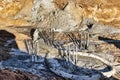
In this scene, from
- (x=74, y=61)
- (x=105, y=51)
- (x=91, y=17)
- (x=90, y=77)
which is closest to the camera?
(x=90, y=77)

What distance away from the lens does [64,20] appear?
2123 centimetres

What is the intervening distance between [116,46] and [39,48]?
375cm

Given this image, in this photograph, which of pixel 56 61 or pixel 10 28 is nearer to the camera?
pixel 56 61

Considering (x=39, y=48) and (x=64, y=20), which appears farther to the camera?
(x=64, y=20)

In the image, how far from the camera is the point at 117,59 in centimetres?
1702

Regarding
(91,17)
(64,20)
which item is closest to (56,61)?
(64,20)

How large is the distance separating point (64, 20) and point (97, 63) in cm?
517

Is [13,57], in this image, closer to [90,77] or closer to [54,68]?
[54,68]

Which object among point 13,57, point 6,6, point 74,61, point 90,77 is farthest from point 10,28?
point 90,77

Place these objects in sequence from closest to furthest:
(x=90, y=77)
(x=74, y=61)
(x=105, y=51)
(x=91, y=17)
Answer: (x=90, y=77)
(x=74, y=61)
(x=105, y=51)
(x=91, y=17)

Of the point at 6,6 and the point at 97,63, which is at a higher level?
the point at 6,6

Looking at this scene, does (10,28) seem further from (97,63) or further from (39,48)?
(97,63)

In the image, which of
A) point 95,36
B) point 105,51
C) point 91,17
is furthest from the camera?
point 91,17

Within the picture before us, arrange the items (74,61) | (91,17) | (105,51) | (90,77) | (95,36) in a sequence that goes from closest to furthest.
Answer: (90,77) → (74,61) → (105,51) → (95,36) → (91,17)
